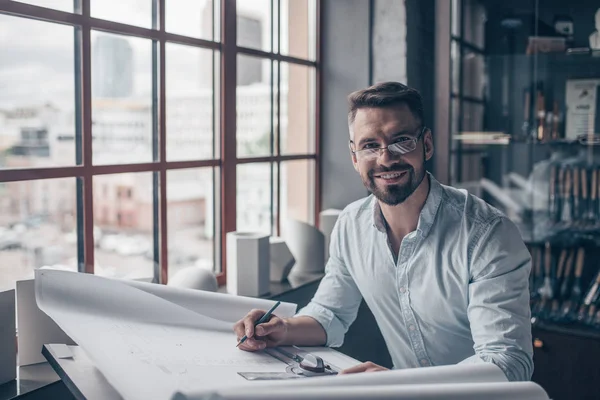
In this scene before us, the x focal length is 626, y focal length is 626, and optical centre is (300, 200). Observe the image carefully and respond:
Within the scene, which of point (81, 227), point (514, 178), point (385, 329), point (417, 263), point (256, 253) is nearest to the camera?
point (417, 263)

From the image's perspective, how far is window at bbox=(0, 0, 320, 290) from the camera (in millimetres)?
1658

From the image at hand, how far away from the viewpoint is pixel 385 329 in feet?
5.53

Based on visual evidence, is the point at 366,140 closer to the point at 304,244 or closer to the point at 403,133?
the point at 403,133

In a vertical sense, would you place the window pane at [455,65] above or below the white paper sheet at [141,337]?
above

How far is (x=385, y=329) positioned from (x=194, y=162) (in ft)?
3.11

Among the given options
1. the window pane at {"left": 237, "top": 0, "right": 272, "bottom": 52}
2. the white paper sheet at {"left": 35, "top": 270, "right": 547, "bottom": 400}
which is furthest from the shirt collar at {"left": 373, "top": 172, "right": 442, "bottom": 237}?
the window pane at {"left": 237, "top": 0, "right": 272, "bottom": 52}

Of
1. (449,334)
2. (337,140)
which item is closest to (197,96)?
(337,140)

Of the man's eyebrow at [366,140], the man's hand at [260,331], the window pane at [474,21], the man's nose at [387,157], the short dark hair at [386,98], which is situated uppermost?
the window pane at [474,21]

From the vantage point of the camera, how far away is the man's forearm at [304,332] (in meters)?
1.39

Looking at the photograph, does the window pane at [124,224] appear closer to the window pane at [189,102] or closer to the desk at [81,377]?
the window pane at [189,102]

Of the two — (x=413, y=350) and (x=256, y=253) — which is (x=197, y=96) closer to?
(x=256, y=253)

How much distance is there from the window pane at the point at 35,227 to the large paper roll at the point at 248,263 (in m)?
0.55

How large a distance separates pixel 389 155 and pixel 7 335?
0.94 meters

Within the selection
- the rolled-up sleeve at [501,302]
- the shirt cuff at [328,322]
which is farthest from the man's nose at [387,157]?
the shirt cuff at [328,322]
